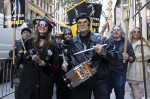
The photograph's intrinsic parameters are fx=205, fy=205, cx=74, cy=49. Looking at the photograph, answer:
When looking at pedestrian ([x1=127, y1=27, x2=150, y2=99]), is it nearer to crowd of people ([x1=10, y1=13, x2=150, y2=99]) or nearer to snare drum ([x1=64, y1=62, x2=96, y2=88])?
crowd of people ([x1=10, y1=13, x2=150, y2=99])

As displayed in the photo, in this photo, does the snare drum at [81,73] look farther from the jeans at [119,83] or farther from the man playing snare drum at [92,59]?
the jeans at [119,83]

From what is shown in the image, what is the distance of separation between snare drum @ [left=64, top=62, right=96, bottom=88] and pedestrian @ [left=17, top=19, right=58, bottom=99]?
45cm

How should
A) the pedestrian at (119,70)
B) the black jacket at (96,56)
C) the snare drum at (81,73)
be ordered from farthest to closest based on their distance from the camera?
the pedestrian at (119,70), the black jacket at (96,56), the snare drum at (81,73)

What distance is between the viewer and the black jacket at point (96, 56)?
3.06m

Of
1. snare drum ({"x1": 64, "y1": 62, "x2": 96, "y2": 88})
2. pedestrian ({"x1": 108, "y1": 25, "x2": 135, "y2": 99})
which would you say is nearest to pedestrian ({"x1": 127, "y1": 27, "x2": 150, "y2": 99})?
pedestrian ({"x1": 108, "y1": 25, "x2": 135, "y2": 99})

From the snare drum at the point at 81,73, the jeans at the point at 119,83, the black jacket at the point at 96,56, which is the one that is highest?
the black jacket at the point at 96,56

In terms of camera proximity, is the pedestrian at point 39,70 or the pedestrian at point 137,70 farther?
the pedestrian at point 137,70

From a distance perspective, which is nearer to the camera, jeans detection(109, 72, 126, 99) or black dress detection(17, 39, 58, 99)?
black dress detection(17, 39, 58, 99)

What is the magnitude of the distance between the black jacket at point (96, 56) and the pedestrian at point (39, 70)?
1.09 feet

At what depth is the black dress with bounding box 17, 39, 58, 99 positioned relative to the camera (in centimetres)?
312

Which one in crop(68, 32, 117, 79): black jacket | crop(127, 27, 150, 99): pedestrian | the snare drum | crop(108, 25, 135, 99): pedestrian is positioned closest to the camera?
the snare drum

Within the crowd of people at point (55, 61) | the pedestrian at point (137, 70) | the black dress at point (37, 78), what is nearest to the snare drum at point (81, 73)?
the crowd of people at point (55, 61)

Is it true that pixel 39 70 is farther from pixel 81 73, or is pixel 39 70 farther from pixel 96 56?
pixel 96 56

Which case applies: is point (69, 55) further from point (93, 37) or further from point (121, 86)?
point (121, 86)
